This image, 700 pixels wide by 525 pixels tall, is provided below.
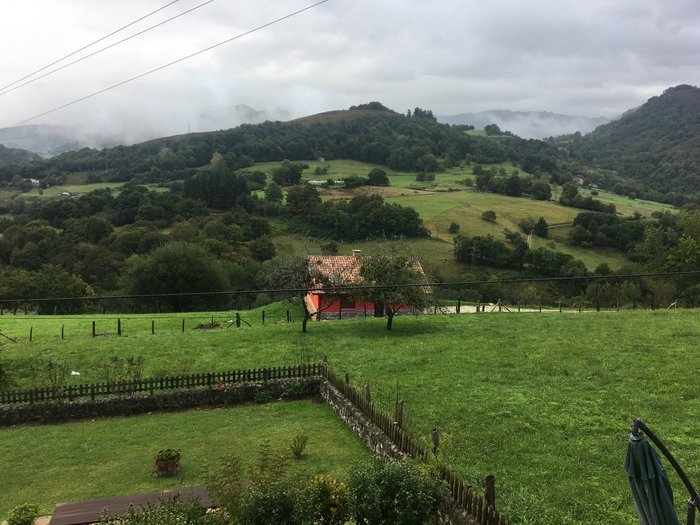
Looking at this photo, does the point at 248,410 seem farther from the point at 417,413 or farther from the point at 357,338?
the point at 357,338

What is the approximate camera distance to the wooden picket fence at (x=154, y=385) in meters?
19.3

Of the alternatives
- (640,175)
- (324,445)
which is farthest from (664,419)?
(640,175)

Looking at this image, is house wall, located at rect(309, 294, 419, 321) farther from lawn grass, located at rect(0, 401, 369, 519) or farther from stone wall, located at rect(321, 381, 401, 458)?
lawn grass, located at rect(0, 401, 369, 519)

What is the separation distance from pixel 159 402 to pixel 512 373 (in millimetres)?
15361

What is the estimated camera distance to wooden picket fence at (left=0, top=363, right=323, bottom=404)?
63.5ft

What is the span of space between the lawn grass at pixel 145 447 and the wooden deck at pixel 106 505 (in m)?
0.60

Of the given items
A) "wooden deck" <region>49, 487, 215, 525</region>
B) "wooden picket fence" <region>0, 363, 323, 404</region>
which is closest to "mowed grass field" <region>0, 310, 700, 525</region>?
"wooden picket fence" <region>0, 363, 323, 404</region>

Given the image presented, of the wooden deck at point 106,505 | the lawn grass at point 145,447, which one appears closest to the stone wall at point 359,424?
the lawn grass at point 145,447

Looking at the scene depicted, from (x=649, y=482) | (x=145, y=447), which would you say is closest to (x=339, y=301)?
(x=145, y=447)

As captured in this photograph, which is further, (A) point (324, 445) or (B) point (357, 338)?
(B) point (357, 338)

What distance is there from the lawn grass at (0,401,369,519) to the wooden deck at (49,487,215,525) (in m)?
0.60

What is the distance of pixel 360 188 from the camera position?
121 meters

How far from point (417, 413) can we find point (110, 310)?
53.0 meters

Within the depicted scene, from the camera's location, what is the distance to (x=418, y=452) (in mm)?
11180
